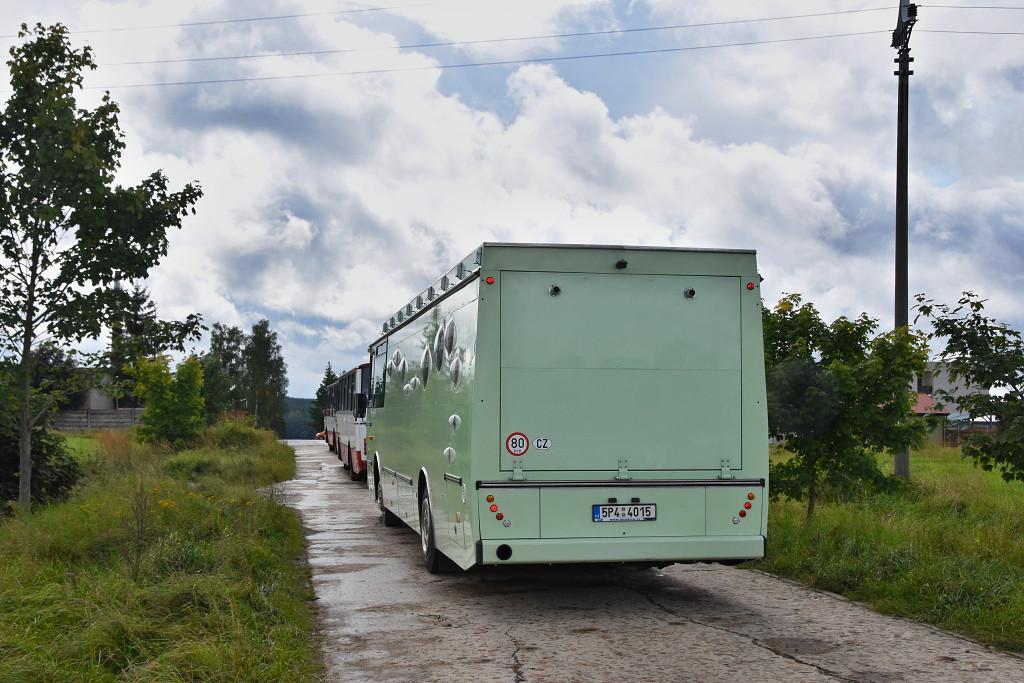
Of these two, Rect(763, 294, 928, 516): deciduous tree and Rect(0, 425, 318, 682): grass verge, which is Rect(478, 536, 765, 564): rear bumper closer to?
Rect(0, 425, 318, 682): grass verge

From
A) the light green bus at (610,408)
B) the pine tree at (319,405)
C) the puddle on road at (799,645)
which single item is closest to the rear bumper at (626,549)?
the light green bus at (610,408)

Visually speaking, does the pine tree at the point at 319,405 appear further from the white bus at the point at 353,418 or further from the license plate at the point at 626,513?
the license plate at the point at 626,513

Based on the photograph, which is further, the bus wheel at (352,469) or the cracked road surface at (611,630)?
the bus wheel at (352,469)

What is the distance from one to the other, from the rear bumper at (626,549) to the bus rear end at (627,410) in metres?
0.01

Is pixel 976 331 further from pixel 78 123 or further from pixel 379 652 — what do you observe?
pixel 78 123

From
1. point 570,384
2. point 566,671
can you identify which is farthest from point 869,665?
point 570,384

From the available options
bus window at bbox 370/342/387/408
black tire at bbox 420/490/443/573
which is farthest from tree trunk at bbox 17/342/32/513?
black tire at bbox 420/490/443/573

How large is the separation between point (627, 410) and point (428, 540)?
319 centimetres

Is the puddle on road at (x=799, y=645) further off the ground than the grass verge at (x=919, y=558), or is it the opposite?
the grass verge at (x=919, y=558)

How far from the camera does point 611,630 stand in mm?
8039

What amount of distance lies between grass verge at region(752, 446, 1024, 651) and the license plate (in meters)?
2.07

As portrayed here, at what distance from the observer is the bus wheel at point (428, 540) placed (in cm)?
1081

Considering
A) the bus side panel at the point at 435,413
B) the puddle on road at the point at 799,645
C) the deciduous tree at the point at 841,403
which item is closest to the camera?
the puddle on road at the point at 799,645

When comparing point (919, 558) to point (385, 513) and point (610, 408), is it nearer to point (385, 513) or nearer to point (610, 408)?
point (610, 408)
